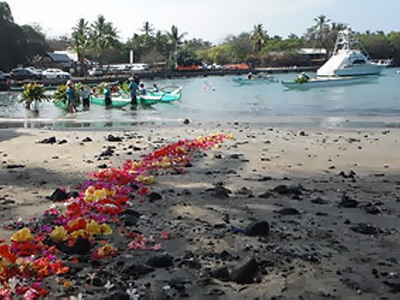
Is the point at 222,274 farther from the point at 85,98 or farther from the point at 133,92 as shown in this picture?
the point at 85,98

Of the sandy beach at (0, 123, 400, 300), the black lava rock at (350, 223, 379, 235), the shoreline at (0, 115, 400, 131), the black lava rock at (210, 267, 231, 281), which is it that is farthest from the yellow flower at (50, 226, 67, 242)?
the shoreline at (0, 115, 400, 131)

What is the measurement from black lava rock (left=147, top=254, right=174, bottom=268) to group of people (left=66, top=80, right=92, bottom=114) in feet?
97.4

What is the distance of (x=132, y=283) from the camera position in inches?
220

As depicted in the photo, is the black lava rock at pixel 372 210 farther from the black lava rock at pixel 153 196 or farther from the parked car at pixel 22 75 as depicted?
the parked car at pixel 22 75

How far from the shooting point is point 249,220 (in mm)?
7910

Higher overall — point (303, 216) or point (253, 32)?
point (253, 32)

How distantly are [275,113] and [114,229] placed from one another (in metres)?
29.4

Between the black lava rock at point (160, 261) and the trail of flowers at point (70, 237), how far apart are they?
460 millimetres

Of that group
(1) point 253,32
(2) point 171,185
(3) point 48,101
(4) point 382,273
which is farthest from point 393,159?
(1) point 253,32

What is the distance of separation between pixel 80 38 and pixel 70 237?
110609 millimetres

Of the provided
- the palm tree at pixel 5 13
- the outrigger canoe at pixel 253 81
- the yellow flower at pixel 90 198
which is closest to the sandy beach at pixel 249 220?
the yellow flower at pixel 90 198

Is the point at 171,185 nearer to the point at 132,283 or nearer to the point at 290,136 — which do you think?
the point at 132,283

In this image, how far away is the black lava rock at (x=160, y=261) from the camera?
19.8 feet

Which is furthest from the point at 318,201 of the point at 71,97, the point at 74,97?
the point at 74,97
